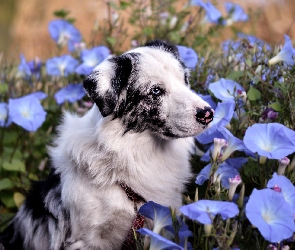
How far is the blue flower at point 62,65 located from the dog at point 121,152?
1.23 meters

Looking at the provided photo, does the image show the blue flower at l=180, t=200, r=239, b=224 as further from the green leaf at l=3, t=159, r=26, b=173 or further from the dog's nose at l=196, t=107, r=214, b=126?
the green leaf at l=3, t=159, r=26, b=173

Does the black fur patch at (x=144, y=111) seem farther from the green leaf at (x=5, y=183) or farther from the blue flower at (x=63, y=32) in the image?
the blue flower at (x=63, y=32)

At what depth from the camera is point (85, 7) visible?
8641mm

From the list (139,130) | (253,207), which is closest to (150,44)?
(139,130)

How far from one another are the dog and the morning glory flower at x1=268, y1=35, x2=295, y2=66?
501 mm

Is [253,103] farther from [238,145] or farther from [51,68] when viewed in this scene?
[51,68]

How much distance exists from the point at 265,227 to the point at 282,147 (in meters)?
0.48

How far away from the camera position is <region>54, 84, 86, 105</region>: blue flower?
12.1 ft

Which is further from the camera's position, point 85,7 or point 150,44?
point 85,7

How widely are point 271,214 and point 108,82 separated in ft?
3.32

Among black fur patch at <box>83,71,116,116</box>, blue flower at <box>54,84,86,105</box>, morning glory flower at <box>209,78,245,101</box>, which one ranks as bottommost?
blue flower at <box>54,84,86,105</box>

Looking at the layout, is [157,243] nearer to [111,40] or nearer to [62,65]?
[62,65]

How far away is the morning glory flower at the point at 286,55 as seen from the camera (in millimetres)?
2863

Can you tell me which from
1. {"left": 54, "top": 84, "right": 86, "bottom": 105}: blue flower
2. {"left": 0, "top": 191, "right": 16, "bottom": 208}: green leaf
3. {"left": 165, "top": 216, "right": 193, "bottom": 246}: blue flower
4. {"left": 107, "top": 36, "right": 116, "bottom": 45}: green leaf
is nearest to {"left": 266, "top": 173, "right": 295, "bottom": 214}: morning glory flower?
{"left": 165, "top": 216, "right": 193, "bottom": 246}: blue flower
